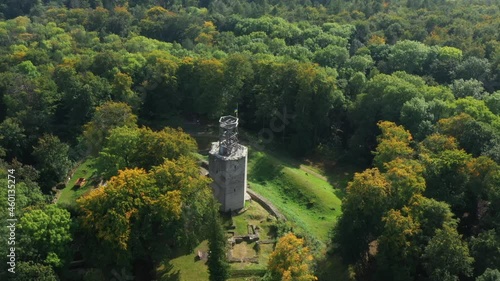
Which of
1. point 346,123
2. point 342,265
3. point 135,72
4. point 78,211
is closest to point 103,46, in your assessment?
point 135,72

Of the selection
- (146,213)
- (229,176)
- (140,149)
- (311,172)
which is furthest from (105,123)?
(311,172)

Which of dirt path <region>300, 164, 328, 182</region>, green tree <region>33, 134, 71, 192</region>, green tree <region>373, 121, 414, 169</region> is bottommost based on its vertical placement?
dirt path <region>300, 164, 328, 182</region>

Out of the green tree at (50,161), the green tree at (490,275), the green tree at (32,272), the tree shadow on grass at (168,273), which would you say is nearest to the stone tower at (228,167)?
the tree shadow on grass at (168,273)

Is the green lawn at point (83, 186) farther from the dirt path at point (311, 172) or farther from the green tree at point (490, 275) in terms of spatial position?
the green tree at point (490, 275)

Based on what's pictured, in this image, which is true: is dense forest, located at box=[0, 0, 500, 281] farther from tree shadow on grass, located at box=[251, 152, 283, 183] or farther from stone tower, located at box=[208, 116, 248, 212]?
tree shadow on grass, located at box=[251, 152, 283, 183]

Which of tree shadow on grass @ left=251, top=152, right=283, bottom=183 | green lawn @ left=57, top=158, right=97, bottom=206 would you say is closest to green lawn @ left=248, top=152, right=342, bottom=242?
tree shadow on grass @ left=251, top=152, right=283, bottom=183

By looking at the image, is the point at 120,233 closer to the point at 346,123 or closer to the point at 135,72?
the point at 135,72
